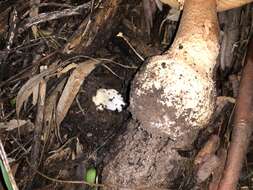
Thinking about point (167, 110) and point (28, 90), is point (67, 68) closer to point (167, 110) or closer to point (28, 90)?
point (28, 90)

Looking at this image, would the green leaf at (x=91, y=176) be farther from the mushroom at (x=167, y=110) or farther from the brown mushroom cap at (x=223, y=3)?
the brown mushroom cap at (x=223, y=3)

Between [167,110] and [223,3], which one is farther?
[223,3]

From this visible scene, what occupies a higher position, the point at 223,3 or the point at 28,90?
the point at 223,3

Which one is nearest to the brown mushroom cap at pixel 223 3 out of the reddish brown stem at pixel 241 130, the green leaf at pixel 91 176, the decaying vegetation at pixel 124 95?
the decaying vegetation at pixel 124 95

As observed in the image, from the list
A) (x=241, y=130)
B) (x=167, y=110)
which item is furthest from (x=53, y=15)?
(x=241, y=130)

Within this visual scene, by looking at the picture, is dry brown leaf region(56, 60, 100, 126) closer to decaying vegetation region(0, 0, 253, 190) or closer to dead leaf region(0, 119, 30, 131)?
decaying vegetation region(0, 0, 253, 190)

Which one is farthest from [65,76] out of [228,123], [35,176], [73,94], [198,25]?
[228,123]

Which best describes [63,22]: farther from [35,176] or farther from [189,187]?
[189,187]
